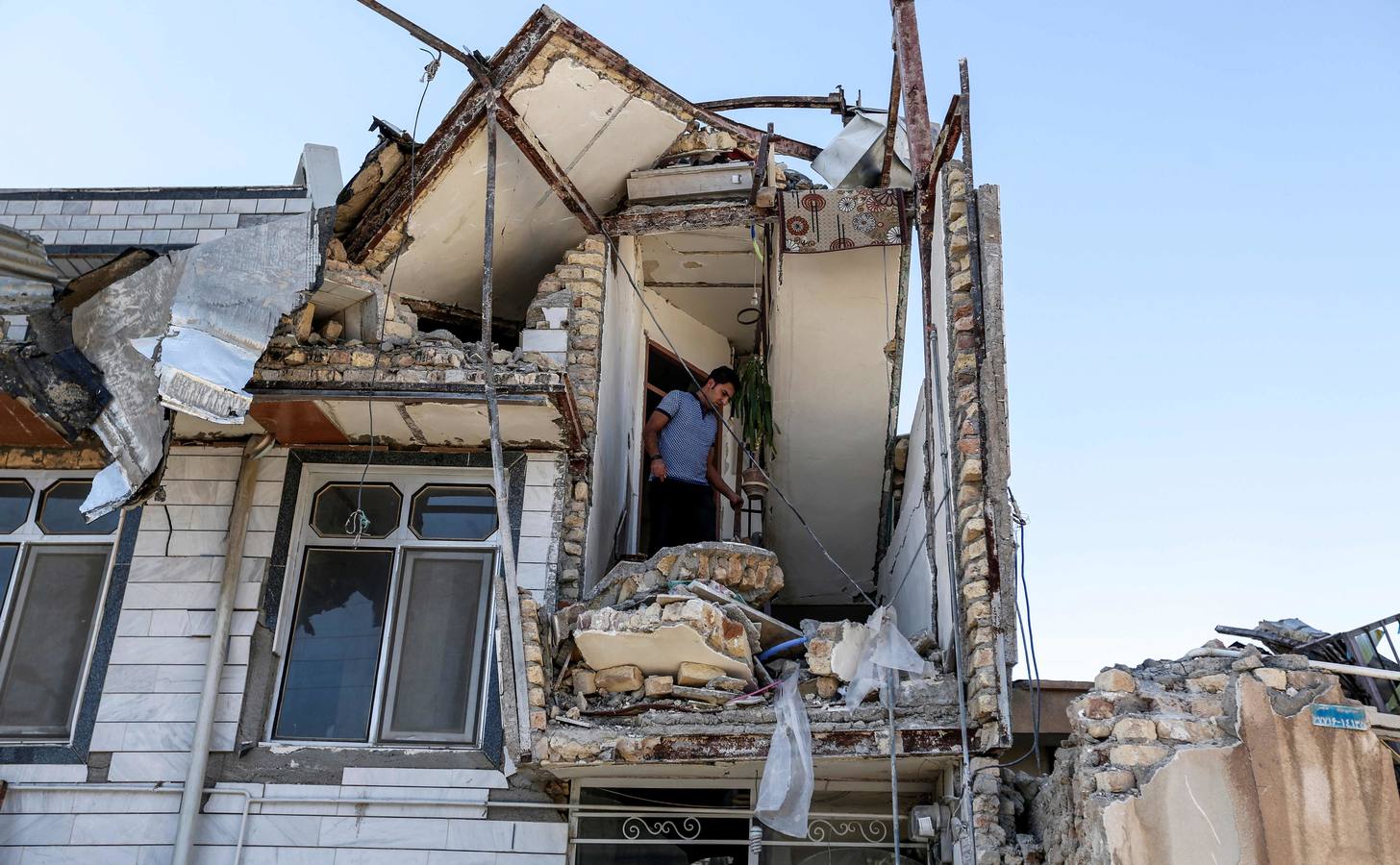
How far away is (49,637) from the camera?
849 cm

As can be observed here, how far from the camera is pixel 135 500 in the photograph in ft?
24.1

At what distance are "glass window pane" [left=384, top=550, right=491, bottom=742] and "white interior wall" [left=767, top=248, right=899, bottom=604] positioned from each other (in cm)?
378

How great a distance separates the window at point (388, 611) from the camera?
8.16 m

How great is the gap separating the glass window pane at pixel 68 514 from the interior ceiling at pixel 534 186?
262cm

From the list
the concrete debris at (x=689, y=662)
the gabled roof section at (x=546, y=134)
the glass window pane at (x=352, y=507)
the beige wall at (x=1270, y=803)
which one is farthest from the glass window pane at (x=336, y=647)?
the beige wall at (x=1270, y=803)

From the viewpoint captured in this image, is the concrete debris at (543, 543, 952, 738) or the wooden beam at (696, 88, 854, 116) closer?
the concrete debris at (543, 543, 952, 738)

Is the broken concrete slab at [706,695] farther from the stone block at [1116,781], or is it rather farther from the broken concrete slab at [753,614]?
the stone block at [1116,781]

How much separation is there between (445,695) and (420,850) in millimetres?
983

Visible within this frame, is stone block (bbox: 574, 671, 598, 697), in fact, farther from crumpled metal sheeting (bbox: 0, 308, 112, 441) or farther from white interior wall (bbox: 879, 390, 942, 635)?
crumpled metal sheeting (bbox: 0, 308, 112, 441)

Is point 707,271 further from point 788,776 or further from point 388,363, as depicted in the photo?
point 788,776

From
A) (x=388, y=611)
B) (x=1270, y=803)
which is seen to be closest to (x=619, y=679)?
(x=388, y=611)

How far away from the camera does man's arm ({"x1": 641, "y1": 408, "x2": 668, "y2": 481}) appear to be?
10242 millimetres

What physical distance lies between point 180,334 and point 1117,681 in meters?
5.33

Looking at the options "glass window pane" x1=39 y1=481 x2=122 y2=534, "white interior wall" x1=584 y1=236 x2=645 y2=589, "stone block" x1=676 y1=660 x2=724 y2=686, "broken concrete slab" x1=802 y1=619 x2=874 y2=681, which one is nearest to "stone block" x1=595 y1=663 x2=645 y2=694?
"stone block" x1=676 y1=660 x2=724 y2=686
